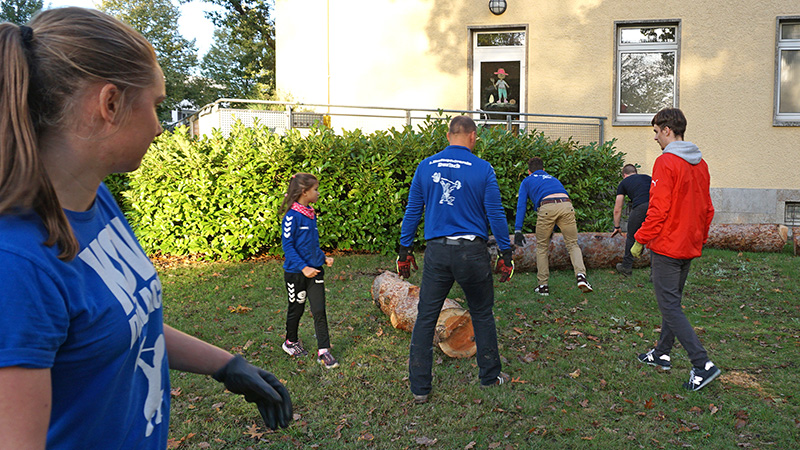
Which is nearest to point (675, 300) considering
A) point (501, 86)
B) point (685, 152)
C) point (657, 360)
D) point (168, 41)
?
point (657, 360)

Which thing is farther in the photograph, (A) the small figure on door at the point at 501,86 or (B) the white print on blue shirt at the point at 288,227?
(A) the small figure on door at the point at 501,86

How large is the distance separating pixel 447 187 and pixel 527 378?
2017mm

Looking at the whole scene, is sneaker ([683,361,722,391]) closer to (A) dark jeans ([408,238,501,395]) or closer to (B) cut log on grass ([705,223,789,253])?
(A) dark jeans ([408,238,501,395])

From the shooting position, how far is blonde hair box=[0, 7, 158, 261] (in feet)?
3.26

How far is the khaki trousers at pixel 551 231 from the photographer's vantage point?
8453mm

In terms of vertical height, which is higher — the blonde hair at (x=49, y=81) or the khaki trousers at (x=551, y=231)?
the blonde hair at (x=49, y=81)

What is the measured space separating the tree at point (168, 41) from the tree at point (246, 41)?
2.63 metres

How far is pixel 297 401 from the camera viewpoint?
4781 mm

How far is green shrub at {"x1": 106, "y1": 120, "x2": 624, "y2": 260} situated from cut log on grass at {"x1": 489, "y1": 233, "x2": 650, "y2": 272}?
1.32 meters

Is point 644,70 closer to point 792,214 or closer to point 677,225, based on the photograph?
point 792,214

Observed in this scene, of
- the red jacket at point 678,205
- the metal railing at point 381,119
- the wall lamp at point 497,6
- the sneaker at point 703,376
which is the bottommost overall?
the sneaker at point 703,376

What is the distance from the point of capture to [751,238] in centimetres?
1102

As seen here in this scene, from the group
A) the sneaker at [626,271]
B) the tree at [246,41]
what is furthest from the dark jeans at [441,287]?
the tree at [246,41]

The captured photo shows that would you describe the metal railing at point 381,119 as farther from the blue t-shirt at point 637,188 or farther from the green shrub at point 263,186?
Answer: the blue t-shirt at point 637,188
